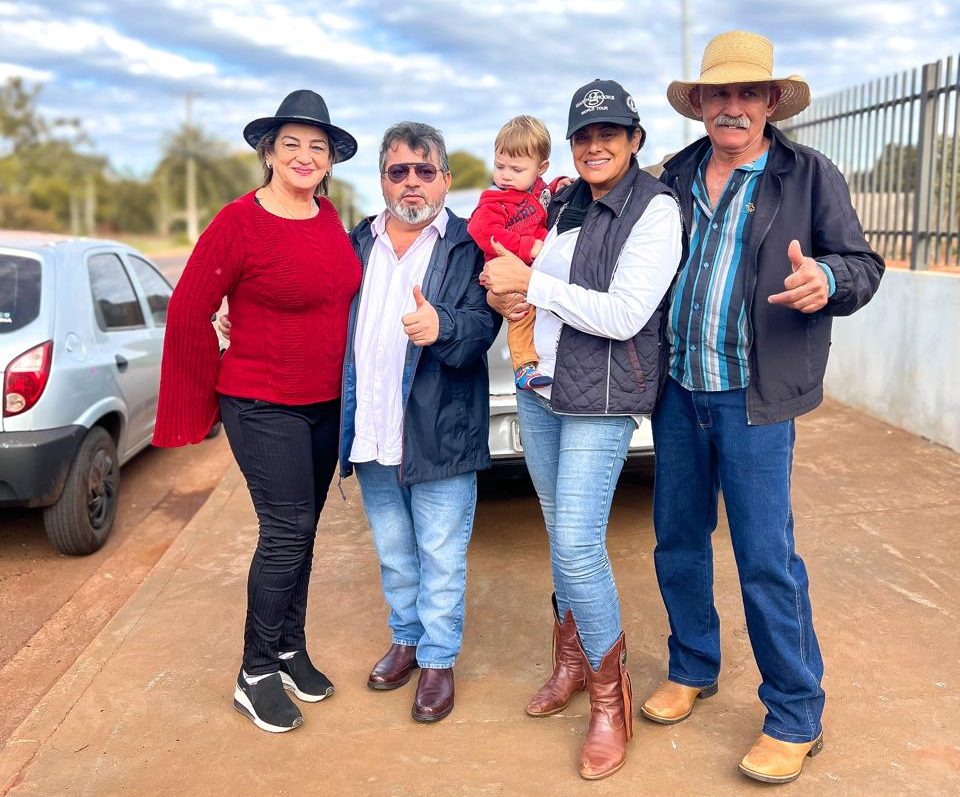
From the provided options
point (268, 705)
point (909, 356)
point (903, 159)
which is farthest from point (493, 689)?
point (903, 159)

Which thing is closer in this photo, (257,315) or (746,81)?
(746,81)

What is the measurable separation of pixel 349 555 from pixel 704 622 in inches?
81.1

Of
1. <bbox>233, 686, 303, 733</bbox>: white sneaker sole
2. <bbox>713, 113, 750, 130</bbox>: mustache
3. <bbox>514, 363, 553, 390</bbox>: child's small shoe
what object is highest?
<bbox>713, 113, 750, 130</bbox>: mustache

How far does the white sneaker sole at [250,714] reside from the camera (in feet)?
9.82

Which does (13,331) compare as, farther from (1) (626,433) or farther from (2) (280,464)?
(1) (626,433)

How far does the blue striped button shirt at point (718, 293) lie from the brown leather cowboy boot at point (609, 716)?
87 centimetres

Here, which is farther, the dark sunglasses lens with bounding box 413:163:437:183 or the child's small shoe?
the dark sunglasses lens with bounding box 413:163:437:183

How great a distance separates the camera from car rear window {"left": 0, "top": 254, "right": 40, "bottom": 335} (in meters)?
4.55

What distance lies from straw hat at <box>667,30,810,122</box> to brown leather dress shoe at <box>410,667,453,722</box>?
203 centimetres

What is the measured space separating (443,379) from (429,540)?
0.56m

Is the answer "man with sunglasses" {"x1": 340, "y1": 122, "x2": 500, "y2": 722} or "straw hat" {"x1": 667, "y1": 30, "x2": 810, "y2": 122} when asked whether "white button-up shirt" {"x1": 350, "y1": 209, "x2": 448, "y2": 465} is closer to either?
"man with sunglasses" {"x1": 340, "y1": 122, "x2": 500, "y2": 722}

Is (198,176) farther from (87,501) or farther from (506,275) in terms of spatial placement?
(506,275)

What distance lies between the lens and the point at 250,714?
305cm

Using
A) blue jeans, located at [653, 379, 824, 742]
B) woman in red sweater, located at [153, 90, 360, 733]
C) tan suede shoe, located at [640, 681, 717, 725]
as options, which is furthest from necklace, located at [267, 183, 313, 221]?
tan suede shoe, located at [640, 681, 717, 725]
